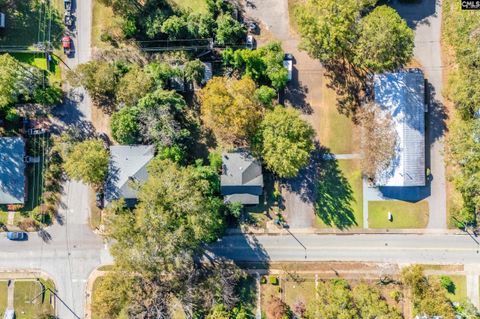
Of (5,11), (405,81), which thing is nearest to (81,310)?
(5,11)

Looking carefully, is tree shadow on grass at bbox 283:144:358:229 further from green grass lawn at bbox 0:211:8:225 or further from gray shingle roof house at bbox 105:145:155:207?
green grass lawn at bbox 0:211:8:225

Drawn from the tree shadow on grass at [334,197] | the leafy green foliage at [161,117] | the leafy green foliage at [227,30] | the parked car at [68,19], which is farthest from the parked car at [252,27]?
the parked car at [68,19]

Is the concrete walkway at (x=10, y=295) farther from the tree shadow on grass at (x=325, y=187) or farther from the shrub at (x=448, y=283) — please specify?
the shrub at (x=448, y=283)

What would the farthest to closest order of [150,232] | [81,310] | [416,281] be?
[81,310] → [416,281] → [150,232]

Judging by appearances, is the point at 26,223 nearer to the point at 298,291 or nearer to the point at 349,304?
the point at 298,291

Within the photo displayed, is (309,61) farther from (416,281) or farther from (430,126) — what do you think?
(416,281)

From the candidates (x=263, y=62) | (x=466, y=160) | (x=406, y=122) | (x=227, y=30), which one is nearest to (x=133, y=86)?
(x=227, y=30)
